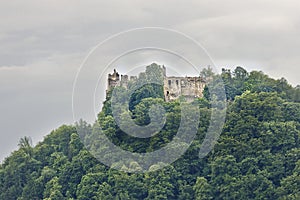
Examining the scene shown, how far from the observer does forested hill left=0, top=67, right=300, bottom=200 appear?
7175 cm

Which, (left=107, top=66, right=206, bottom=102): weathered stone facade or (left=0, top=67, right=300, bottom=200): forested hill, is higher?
(left=107, top=66, right=206, bottom=102): weathered stone facade

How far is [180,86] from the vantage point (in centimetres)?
8431

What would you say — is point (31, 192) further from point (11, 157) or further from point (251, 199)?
point (251, 199)

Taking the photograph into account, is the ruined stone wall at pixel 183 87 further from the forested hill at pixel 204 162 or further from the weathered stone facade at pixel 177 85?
the forested hill at pixel 204 162

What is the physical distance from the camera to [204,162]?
74812 mm

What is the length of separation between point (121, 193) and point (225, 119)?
7883 millimetres

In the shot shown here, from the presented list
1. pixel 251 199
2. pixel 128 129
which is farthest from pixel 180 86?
pixel 251 199

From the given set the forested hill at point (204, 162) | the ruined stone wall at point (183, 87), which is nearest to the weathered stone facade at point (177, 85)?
the ruined stone wall at point (183, 87)

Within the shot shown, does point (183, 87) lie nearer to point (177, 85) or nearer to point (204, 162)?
point (177, 85)

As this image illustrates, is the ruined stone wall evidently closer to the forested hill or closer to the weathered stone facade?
the weathered stone facade

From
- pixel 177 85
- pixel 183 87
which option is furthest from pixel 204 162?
pixel 183 87

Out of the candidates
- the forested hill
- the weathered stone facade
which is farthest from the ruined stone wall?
the forested hill

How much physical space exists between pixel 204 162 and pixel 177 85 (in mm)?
9831

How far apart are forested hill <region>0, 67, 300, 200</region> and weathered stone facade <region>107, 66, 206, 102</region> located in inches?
61.2
